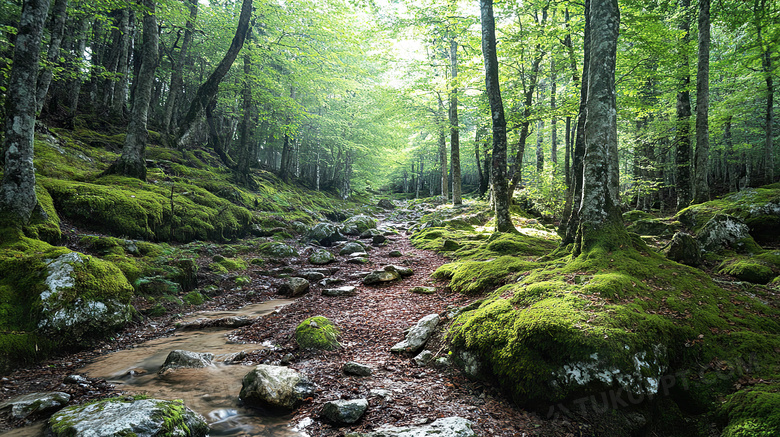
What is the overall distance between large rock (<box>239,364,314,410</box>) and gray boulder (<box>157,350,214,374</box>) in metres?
1.12

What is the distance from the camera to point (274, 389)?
3.41 meters

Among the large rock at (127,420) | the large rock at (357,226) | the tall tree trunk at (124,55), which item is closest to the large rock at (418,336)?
the large rock at (127,420)

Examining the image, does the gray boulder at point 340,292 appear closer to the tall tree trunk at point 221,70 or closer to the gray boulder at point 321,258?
the gray boulder at point 321,258

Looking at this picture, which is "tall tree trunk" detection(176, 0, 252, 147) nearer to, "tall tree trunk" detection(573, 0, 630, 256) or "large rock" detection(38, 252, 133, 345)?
"large rock" detection(38, 252, 133, 345)

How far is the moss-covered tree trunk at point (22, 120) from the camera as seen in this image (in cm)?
545

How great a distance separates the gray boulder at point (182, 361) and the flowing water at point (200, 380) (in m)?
0.10

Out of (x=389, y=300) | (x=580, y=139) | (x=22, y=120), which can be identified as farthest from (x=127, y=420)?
(x=580, y=139)

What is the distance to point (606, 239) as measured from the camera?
5.00m

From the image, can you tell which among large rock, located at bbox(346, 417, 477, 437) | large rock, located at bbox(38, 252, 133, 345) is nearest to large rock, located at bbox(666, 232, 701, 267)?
large rock, located at bbox(346, 417, 477, 437)

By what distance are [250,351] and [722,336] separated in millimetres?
5866

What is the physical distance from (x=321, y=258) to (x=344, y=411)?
8177 millimetres

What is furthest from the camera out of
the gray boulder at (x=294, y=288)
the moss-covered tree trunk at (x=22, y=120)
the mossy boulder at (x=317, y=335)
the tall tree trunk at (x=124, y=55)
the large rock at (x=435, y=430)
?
the tall tree trunk at (x=124, y=55)

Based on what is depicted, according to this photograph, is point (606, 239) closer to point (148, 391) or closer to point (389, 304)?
point (389, 304)

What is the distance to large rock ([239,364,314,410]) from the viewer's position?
3.36 meters
